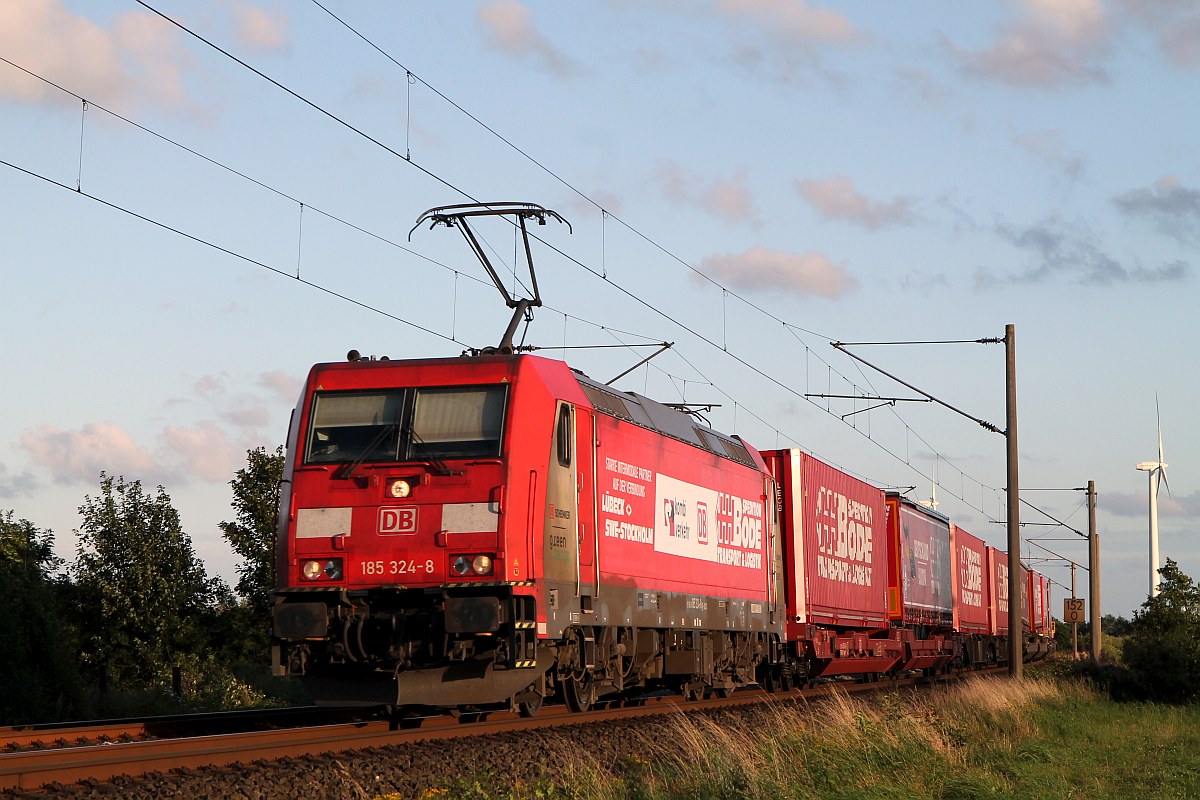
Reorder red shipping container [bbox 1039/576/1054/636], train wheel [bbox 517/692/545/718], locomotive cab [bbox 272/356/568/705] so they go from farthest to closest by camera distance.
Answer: red shipping container [bbox 1039/576/1054/636], train wheel [bbox 517/692/545/718], locomotive cab [bbox 272/356/568/705]

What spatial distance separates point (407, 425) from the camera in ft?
49.4

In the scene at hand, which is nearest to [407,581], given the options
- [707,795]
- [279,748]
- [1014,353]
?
[279,748]

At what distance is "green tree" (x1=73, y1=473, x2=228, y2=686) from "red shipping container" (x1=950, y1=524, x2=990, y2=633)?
2079 cm

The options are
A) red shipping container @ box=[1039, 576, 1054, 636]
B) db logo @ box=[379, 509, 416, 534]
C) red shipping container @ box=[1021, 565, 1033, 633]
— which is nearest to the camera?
db logo @ box=[379, 509, 416, 534]

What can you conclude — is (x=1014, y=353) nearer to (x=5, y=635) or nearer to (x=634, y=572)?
(x=634, y=572)

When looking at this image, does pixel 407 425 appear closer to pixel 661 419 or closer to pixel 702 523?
pixel 661 419

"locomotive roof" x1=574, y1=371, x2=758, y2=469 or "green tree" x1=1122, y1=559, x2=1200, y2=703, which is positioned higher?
"locomotive roof" x1=574, y1=371, x2=758, y2=469

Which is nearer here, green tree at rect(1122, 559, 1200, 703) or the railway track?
the railway track

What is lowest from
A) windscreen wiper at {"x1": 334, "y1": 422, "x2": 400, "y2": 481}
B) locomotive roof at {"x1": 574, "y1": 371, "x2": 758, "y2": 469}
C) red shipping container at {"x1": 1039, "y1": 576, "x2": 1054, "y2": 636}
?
red shipping container at {"x1": 1039, "y1": 576, "x2": 1054, "y2": 636}

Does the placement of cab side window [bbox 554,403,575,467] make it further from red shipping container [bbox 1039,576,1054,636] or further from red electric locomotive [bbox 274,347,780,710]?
red shipping container [bbox 1039,576,1054,636]

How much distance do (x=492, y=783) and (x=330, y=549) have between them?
164 inches

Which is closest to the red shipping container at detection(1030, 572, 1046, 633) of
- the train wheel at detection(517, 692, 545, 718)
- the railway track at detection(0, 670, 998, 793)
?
the railway track at detection(0, 670, 998, 793)

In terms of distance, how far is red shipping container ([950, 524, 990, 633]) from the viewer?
131ft

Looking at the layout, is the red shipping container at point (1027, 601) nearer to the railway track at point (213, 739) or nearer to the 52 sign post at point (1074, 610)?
the 52 sign post at point (1074, 610)
